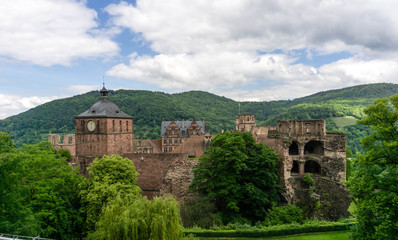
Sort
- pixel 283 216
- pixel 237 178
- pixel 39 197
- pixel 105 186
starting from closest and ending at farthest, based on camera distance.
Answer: pixel 39 197 < pixel 105 186 < pixel 283 216 < pixel 237 178

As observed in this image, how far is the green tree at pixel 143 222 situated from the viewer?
12.6 meters

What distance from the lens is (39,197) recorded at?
18.5m

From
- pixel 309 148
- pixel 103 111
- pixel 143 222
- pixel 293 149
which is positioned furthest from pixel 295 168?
pixel 103 111

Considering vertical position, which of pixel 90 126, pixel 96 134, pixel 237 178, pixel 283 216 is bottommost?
pixel 283 216

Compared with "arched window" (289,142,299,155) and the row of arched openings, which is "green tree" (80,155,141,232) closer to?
"arched window" (289,142,299,155)

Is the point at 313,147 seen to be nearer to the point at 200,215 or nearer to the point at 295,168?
the point at 295,168

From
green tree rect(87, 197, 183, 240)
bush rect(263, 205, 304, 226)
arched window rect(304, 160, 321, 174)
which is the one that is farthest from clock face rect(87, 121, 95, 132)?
arched window rect(304, 160, 321, 174)

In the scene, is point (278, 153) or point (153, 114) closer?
point (278, 153)

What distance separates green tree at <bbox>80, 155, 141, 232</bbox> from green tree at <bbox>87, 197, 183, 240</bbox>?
5.19m

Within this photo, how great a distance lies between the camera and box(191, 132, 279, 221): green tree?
21.2 meters

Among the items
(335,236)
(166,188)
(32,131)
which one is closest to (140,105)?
(32,131)

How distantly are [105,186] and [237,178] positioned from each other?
10378 millimetres

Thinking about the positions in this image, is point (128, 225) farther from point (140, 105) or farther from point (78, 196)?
point (140, 105)

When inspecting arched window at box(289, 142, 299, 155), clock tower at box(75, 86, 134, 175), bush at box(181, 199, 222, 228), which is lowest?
bush at box(181, 199, 222, 228)
